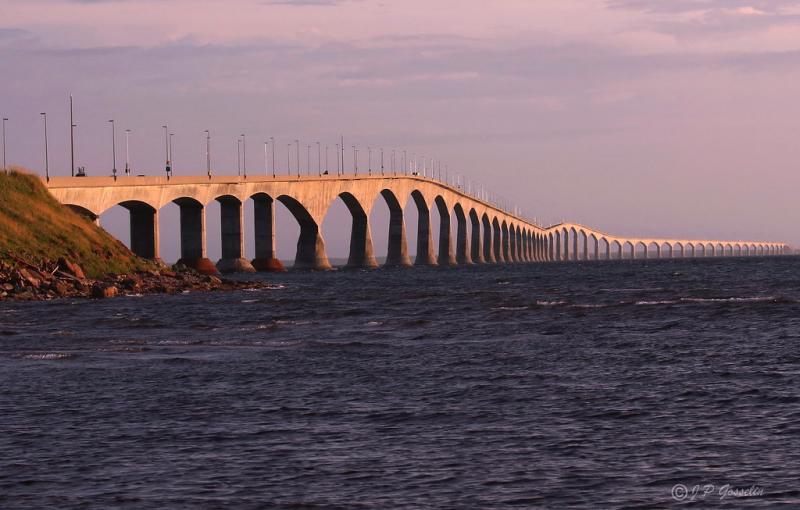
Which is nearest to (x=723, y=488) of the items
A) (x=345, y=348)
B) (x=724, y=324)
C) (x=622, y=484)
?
(x=622, y=484)

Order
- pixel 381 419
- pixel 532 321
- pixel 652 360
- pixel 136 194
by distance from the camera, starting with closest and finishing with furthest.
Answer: pixel 381 419 < pixel 652 360 < pixel 532 321 < pixel 136 194

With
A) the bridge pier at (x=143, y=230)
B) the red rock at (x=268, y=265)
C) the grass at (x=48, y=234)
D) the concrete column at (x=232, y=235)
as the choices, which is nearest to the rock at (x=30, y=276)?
the grass at (x=48, y=234)

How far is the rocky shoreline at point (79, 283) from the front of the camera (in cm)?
6738

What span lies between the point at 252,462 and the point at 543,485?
164 inches

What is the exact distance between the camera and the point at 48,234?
81188 millimetres

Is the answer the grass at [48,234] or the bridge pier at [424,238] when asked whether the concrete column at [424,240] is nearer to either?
the bridge pier at [424,238]

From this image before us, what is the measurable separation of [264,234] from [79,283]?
222 ft

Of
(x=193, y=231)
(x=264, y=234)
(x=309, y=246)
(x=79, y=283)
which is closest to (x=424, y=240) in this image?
(x=309, y=246)

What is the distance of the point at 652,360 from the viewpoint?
30.4m

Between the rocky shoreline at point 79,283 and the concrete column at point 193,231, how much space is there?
31.8m

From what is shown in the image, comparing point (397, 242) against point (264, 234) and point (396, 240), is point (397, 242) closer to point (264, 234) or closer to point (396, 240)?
point (396, 240)

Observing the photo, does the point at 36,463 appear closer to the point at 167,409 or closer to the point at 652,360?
the point at 167,409

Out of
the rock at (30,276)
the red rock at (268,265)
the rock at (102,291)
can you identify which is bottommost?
the red rock at (268,265)

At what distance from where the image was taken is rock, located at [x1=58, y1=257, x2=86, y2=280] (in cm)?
7456
